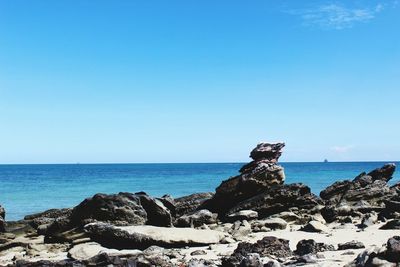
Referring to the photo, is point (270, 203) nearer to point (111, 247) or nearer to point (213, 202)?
point (213, 202)

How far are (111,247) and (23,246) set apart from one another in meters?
5.13

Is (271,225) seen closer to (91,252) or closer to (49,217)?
(91,252)

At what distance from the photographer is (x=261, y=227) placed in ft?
Result: 68.8

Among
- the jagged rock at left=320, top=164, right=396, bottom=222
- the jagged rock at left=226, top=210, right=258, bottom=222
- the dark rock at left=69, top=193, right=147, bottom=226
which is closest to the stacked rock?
the jagged rock at left=320, top=164, right=396, bottom=222

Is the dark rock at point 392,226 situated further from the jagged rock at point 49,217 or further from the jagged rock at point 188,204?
the jagged rock at point 49,217

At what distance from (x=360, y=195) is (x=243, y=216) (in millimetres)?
9430

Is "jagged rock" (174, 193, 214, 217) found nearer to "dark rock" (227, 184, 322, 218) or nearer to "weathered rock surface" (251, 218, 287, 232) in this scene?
"dark rock" (227, 184, 322, 218)

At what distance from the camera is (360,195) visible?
30.1m

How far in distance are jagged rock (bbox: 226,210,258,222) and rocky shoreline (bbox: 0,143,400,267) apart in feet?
0.16

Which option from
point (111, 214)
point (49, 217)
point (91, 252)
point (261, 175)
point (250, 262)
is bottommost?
point (49, 217)

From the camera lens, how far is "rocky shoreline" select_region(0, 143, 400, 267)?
13609 millimetres

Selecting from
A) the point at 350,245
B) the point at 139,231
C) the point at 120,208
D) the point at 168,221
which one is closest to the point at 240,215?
the point at 168,221

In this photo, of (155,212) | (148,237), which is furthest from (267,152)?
(148,237)

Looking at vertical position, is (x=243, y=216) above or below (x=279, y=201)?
below
